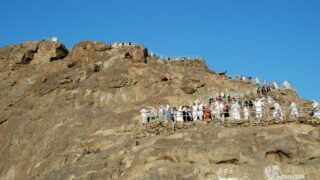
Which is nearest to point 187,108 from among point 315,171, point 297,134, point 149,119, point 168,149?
point 149,119

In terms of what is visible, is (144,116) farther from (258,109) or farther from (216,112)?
(258,109)

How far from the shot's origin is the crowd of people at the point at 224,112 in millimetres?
32750

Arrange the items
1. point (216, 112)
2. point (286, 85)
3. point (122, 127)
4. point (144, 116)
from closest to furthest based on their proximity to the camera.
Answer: point (216, 112)
point (144, 116)
point (122, 127)
point (286, 85)

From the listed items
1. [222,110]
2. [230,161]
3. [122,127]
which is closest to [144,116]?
[122,127]

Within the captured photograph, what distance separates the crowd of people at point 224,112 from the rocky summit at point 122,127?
1071 millimetres

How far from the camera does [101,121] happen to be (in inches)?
1489

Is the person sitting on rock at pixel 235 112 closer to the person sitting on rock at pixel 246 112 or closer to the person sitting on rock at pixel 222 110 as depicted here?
the person sitting on rock at pixel 246 112

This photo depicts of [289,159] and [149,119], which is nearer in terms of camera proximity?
[289,159]

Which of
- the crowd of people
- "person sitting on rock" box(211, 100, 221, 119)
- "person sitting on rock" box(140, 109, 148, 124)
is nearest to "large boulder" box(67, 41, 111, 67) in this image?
"person sitting on rock" box(140, 109, 148, 124)

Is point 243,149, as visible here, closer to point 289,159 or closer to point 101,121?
point 289,159

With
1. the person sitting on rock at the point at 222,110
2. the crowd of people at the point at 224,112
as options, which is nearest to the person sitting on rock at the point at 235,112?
the crowd of people at the point at 224,112

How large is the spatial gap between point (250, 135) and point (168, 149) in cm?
519

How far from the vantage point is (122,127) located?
35750 millimetres

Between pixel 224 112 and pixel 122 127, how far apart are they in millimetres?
7883
